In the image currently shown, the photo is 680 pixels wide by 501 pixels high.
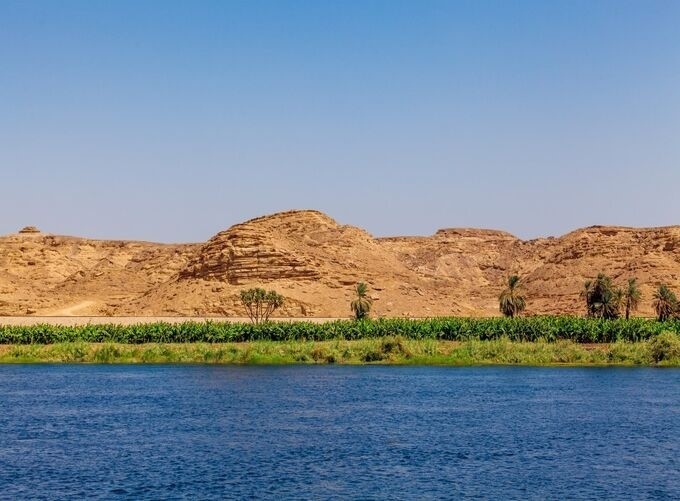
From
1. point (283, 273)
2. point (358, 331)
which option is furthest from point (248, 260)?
point (358, 331)

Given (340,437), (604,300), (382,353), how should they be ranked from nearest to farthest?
1. (340,437)
2. (382,353)
3. (604,300)

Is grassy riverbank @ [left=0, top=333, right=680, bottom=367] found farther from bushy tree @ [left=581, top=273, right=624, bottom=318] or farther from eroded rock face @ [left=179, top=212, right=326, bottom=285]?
eroded rock face @ [left=179, top=212, right=326, bottom=285]

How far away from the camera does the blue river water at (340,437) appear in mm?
33844

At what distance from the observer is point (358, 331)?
315 ft

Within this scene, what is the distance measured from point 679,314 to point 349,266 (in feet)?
174

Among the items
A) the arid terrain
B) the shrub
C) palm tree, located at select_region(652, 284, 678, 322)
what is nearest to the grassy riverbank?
the shrub

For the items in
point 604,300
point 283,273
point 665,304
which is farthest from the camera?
point 283,273

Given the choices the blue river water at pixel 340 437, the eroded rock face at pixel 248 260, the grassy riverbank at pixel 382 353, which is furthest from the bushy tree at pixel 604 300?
the eroded rock face at pixel 248 260

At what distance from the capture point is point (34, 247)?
178m

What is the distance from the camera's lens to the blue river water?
33.8m

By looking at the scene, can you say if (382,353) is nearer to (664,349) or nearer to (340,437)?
(664,349)

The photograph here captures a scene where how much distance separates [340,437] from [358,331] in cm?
5185

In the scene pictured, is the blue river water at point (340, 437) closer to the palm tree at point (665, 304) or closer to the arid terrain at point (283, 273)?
the palm tree at point (665, 304)

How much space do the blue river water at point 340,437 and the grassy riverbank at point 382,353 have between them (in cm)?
1146
